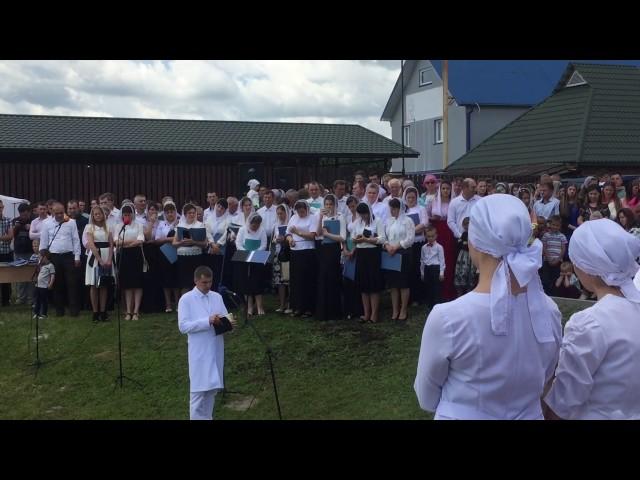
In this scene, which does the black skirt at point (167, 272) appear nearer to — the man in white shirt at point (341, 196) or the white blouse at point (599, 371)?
the man in white shirt at point (341, 196)

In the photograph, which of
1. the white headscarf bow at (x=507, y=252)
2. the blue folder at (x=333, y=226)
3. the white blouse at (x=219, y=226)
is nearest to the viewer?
the white headscarf bow at (x=507, y=252)

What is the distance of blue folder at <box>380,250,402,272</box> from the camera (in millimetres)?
10742

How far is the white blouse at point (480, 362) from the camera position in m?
2.60

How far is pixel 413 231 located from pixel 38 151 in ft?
50.0

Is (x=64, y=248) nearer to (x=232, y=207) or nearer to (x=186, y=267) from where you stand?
(x=186, y=267)

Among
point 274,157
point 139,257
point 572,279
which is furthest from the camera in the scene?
point 274,157

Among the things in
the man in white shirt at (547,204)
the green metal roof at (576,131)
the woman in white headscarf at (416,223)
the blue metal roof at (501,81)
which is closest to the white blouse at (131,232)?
the woman in white headscarf at (416,223)

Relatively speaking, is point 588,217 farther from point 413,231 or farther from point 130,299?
point 130,299

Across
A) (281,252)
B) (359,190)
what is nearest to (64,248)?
(281,252)

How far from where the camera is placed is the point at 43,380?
9500 millimetres

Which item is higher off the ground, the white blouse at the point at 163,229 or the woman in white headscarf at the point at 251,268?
the white blouse at the point at 163,229

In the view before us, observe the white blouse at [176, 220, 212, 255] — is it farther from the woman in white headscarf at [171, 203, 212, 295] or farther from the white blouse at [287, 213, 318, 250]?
the white blouse at [287, 213, 318, 250]

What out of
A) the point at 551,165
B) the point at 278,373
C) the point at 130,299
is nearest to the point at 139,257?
the point at 130,299

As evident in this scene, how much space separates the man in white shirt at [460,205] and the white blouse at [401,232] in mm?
741
